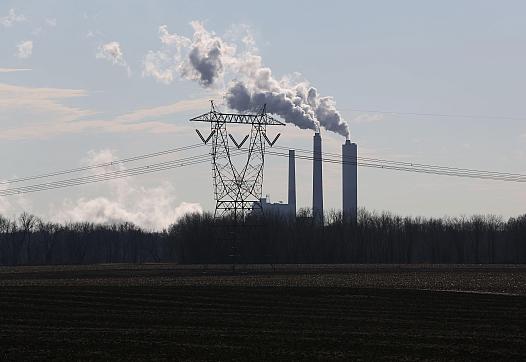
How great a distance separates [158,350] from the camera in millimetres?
29516

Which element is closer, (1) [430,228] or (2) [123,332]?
(2) [123,332]

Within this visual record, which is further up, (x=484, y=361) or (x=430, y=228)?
(x=430, y=228)

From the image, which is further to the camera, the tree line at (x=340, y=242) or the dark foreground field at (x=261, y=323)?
the tree line at (x=340, y=242)

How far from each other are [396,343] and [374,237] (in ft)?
520

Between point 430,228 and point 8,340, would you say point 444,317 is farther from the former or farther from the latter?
point 430,228

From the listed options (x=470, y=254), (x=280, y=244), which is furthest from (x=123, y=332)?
(x=470, y=254)

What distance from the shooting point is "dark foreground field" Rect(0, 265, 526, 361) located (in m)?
29.2

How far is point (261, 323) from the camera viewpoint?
37.8 metres

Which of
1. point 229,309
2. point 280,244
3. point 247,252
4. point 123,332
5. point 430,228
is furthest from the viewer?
point 430,228

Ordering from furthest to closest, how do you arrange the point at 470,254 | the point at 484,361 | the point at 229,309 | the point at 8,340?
the point at 470,254 → the point at 229,309 → the point at 8,340 → the point at 484,361

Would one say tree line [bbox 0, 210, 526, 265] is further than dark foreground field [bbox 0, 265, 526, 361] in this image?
Yes

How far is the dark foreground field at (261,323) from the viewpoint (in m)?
29.2

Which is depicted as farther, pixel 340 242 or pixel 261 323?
pixel 340 242

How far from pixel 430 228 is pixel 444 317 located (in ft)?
520
